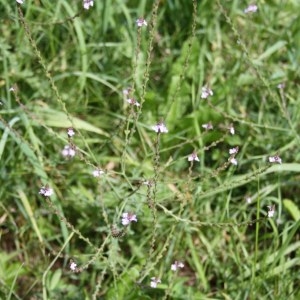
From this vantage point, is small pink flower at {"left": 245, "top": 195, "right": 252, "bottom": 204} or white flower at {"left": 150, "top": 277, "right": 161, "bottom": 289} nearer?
white flower at {"left": 150, "top": 277, "right": 161, "bottom": 289}

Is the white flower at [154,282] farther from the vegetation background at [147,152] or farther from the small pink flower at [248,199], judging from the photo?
the small pink flower at [248,199]

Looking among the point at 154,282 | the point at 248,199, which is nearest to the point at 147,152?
the point at 248,199

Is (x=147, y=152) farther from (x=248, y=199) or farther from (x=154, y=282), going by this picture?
(x=154, y=282)

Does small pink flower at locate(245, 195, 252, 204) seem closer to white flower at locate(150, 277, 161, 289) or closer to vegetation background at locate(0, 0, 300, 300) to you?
vegetation background at locate(0, 0, 300, 300)

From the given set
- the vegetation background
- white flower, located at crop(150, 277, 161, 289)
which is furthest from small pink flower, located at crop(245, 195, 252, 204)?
white flower, located at crop(150, 277, 161, 289)

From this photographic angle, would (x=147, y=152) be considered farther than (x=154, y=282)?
Yes

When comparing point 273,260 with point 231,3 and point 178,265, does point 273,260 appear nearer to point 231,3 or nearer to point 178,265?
point 178,265

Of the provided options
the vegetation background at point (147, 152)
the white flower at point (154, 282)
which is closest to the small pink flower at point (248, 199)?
the vegetation background at point (147, 152)

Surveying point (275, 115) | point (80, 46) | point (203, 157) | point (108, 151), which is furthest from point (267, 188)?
point (80, 46)
